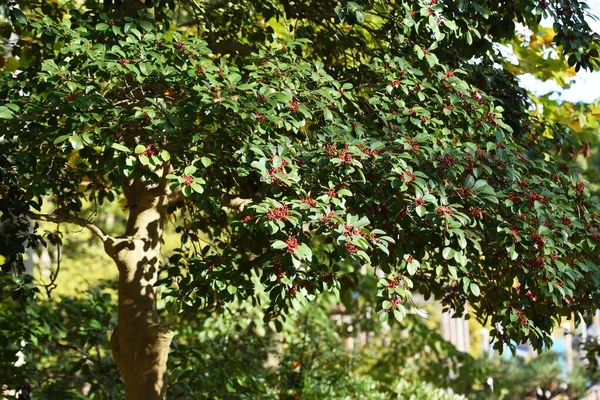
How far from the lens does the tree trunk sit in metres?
5.30

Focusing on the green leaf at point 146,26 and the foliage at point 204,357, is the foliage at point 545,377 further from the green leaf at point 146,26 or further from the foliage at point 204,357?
the green leaf at point 146,26

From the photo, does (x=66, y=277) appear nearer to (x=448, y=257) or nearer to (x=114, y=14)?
(x=114, y=14)

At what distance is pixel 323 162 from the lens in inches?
160

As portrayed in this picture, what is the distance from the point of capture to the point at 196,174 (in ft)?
15.1

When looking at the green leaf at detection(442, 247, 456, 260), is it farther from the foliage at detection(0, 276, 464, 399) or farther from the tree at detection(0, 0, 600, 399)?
the foliage at detection(0, 276, 464, 399)

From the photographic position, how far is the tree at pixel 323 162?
159 inches

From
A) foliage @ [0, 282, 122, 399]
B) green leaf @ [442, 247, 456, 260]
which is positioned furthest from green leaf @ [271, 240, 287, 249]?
foliage @ [0, 282, 122, 399]

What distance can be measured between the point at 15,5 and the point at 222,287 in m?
1.78

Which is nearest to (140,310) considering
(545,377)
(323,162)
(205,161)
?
(205,161)

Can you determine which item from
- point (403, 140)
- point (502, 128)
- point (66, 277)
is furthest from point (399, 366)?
point (66, 277)

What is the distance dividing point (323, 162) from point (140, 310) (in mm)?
1862

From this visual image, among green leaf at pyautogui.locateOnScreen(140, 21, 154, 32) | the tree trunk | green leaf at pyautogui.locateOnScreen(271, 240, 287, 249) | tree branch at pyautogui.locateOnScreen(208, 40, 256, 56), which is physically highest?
tree branch at pyautogui.locateOnScreen(208, 40, 256, 56)

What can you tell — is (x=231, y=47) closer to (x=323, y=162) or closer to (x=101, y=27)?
(x=101, y=27)

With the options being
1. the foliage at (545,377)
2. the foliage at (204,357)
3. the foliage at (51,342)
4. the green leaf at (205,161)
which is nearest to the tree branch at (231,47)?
the green leaf at (205,161)
